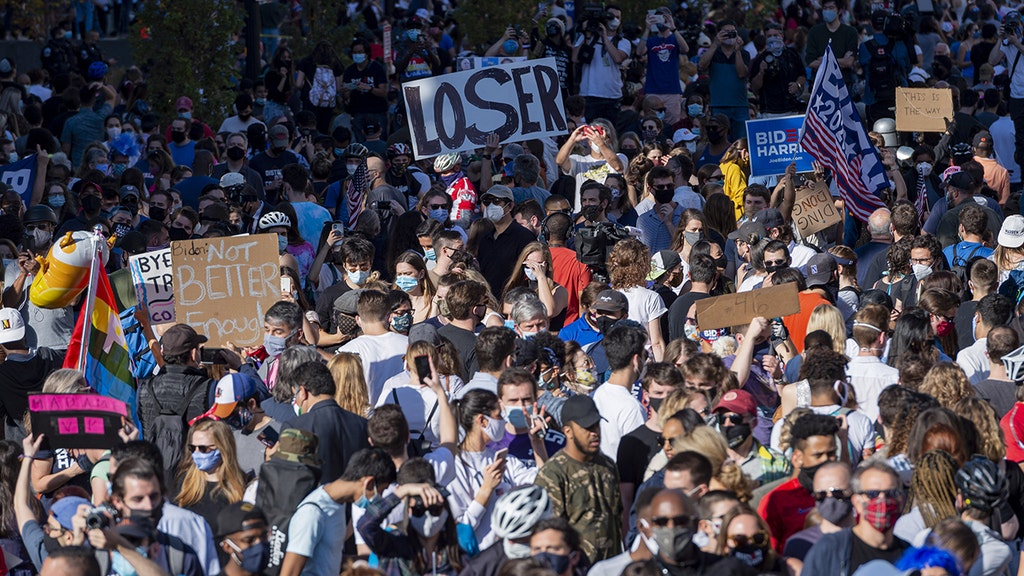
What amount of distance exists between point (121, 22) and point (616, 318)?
1963 cm

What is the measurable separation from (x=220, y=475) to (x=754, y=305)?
3.22 m

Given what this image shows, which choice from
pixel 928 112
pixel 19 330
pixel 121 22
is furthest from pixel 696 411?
pixel 121 22

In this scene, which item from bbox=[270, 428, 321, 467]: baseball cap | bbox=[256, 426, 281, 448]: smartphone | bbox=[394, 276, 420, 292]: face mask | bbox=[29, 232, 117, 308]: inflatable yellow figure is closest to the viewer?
bbox=[270, 428, 321, 467]: baseball cap

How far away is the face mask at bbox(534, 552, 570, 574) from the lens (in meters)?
5.80

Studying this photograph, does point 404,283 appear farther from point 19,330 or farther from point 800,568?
point 800,568

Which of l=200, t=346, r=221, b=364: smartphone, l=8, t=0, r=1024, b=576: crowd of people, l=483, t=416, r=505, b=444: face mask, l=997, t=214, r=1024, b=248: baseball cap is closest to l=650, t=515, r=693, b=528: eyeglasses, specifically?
l=8, t=0, r=1024, b=576: crowd of people

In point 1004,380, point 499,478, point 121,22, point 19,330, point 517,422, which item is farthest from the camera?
point 121,22

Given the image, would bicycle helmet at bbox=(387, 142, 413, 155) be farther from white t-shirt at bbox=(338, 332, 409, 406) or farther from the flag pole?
white t-shirt at bbox=(338, 332, 409, 406)

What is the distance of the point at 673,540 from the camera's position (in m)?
5.82

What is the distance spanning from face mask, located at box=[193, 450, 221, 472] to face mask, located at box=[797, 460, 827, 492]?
246 centimetres

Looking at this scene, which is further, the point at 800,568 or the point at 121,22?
the point at 121,22

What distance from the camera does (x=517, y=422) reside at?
7.24 metres

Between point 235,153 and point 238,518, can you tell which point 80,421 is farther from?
point 235,153

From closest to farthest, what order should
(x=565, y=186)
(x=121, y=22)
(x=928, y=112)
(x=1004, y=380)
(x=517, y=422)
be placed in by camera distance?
1. (x=517, y=422)
2. (x=1004, y=380)
3. (x=565, y=186)
4. (x=928, y=112)
5. (x=121, y=22)
